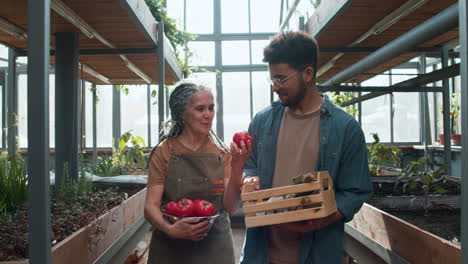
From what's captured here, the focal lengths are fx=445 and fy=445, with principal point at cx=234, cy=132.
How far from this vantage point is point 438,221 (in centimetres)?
249

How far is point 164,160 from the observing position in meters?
1.91

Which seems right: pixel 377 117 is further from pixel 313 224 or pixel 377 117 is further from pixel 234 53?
pixel 313 224

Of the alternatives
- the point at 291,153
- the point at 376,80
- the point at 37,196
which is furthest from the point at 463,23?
the point at 376,80

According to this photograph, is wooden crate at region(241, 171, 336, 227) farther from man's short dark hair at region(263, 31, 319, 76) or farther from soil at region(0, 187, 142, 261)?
soil at region(0, 187, 142, 261)

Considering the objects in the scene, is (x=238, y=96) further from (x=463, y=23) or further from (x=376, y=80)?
(x=463, y=23)

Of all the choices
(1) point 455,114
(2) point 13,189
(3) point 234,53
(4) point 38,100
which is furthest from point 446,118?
(3) point 234,53

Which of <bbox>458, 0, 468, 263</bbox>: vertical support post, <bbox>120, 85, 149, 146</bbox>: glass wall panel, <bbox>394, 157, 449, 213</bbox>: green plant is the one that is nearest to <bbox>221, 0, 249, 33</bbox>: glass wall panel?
<bbox>120, 85, 149, 146</bbox>: glass wall panel

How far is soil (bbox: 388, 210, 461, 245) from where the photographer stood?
2.18 meters

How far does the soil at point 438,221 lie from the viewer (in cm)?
218

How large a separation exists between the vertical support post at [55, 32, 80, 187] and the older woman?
211 cm

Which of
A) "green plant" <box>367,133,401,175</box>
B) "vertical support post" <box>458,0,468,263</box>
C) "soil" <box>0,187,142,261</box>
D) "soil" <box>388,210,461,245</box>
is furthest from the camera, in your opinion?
"green plant" <box>367,133,401,175</box>

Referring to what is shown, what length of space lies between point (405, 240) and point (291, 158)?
86 cm

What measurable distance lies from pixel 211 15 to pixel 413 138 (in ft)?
20.5

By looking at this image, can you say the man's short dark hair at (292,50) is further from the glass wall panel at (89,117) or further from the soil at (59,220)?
the glass wall panel at (89,117)
